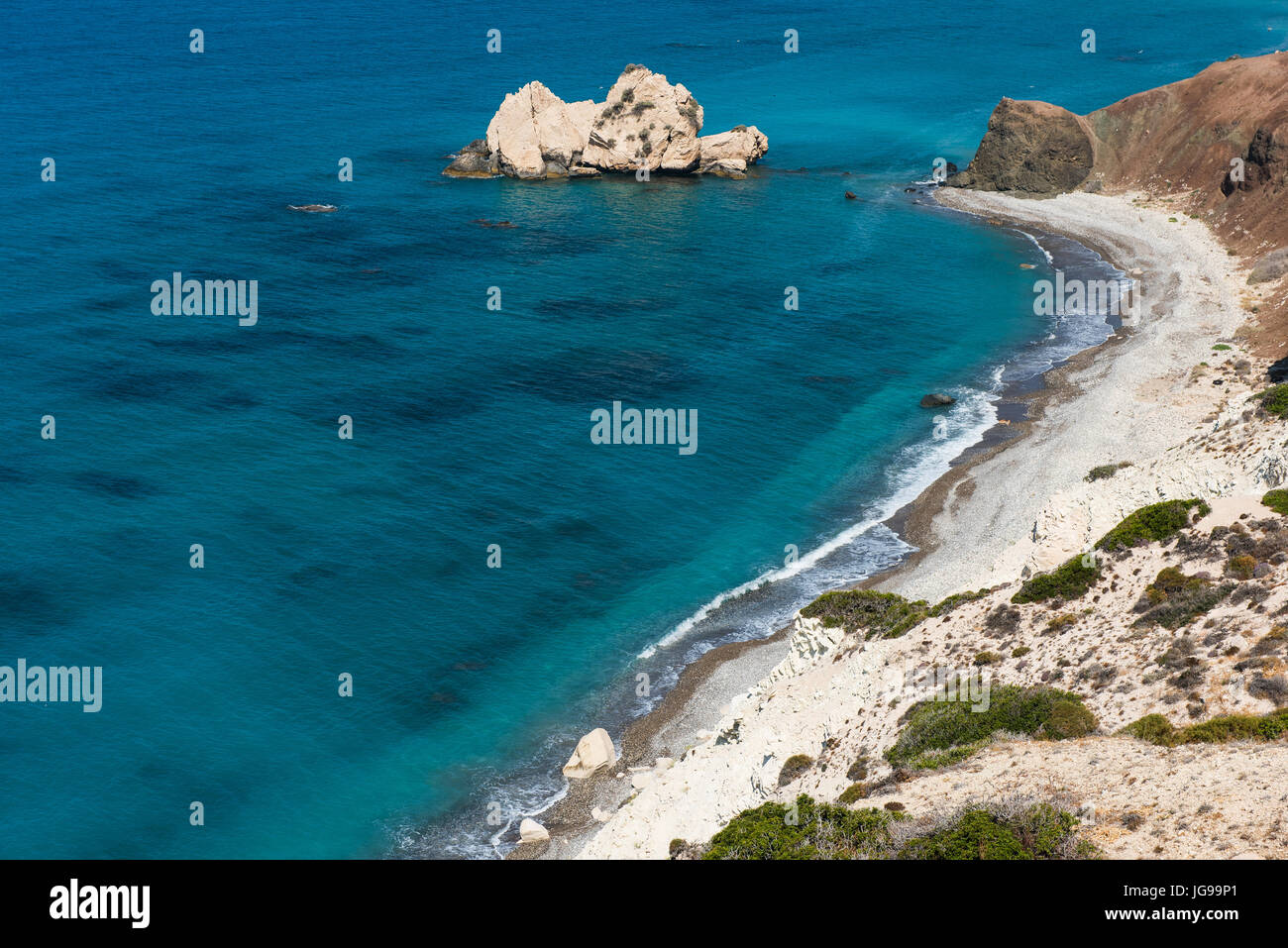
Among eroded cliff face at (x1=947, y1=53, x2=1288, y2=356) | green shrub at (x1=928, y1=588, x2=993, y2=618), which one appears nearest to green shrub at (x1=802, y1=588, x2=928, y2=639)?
green shrub at (x1=928, y1=588, x2=993, y2=618)

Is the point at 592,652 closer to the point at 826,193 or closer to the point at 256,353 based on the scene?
the point at 256,353

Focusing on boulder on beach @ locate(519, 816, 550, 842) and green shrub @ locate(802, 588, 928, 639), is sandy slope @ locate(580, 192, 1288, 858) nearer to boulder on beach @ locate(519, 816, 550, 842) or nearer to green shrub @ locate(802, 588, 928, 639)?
green shrub @ locate(802, 588, 928, 639)

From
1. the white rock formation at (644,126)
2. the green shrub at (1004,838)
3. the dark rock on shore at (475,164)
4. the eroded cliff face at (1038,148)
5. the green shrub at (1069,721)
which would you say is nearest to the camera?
the green shrub at (1004,838)

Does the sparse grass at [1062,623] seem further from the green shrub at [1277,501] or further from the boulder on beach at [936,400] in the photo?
the boulder on beach at [936,400]

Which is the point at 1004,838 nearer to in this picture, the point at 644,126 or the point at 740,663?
the point at 740,663

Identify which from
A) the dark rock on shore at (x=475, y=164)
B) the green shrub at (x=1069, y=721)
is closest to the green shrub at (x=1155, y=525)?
the green shrub at (x=1069, y=721)
